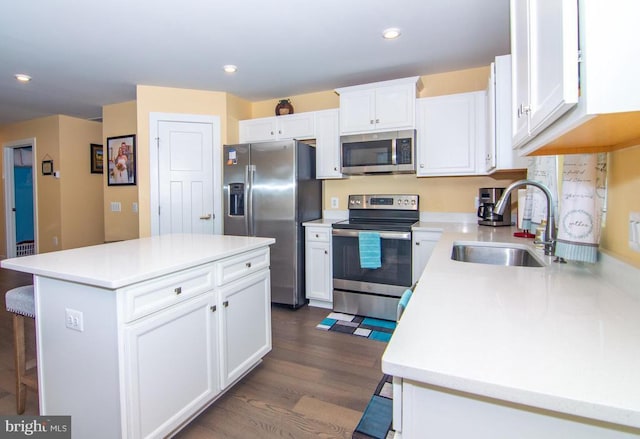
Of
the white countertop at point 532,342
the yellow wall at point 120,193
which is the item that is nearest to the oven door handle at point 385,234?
the white countertop at point 532,342

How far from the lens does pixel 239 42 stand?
2623mm

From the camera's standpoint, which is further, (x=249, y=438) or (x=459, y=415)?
(x=249, y=438)

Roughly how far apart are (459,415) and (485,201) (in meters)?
2.59

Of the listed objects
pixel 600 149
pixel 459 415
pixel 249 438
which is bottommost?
pixel 249 438

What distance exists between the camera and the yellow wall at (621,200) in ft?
3.40

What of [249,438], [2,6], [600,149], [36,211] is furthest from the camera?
[36,211]

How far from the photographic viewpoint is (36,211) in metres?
5.12

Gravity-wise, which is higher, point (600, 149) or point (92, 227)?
point (600, 149)

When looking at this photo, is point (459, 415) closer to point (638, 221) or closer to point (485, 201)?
point (638, 221)

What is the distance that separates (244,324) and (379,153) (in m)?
Answer: 1.99

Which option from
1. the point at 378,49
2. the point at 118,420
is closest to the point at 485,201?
the point at 378,49

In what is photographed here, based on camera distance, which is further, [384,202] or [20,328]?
[384,202]

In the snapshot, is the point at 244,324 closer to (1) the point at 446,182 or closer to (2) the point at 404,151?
(2) the point at 404,151

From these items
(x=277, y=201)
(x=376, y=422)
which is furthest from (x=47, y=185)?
(x=376, y=422)
